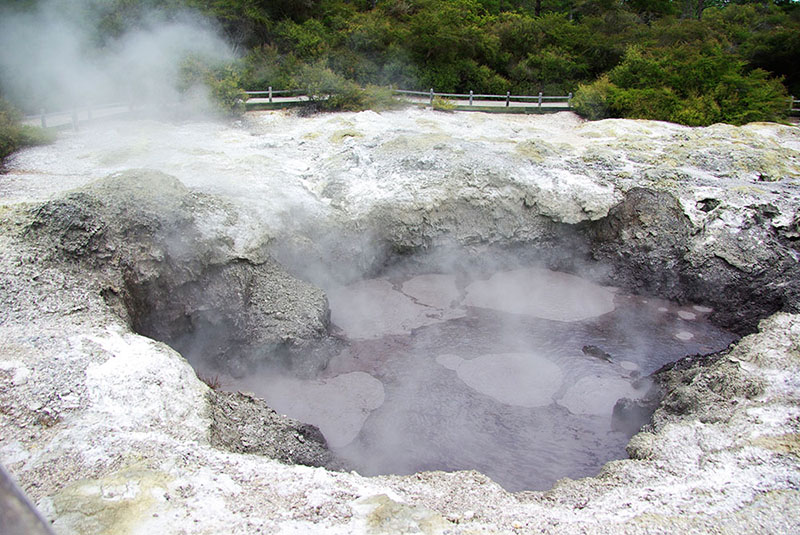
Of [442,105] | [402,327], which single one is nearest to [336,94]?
[442,105]

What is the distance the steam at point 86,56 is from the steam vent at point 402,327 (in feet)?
6.82

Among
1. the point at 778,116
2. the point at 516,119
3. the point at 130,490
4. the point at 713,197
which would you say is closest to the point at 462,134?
the point at 516,119

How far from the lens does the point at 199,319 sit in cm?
700

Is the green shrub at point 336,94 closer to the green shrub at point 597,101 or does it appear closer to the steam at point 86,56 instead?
the steam at point 86,56

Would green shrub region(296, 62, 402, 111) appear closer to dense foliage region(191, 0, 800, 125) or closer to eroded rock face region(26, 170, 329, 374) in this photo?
dense foliage region(191, 0, 800, 125)

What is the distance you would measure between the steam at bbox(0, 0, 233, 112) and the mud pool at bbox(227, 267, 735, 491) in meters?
8.20

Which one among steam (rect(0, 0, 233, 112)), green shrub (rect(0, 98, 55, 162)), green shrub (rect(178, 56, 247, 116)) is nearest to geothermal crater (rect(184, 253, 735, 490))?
green shrub (rect(0, 98, 55, 162))

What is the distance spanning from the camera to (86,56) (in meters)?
13.9

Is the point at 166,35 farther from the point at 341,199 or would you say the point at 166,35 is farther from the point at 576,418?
the point at 576,418

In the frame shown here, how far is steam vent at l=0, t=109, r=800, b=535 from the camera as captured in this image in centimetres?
372

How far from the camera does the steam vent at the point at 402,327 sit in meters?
3.72

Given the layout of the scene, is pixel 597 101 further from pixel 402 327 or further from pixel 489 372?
pixel 489 372

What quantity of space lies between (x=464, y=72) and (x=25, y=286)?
15.0 meters

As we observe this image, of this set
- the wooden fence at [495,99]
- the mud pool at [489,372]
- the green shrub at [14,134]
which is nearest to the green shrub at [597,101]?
the wooden fence at [495,99]
